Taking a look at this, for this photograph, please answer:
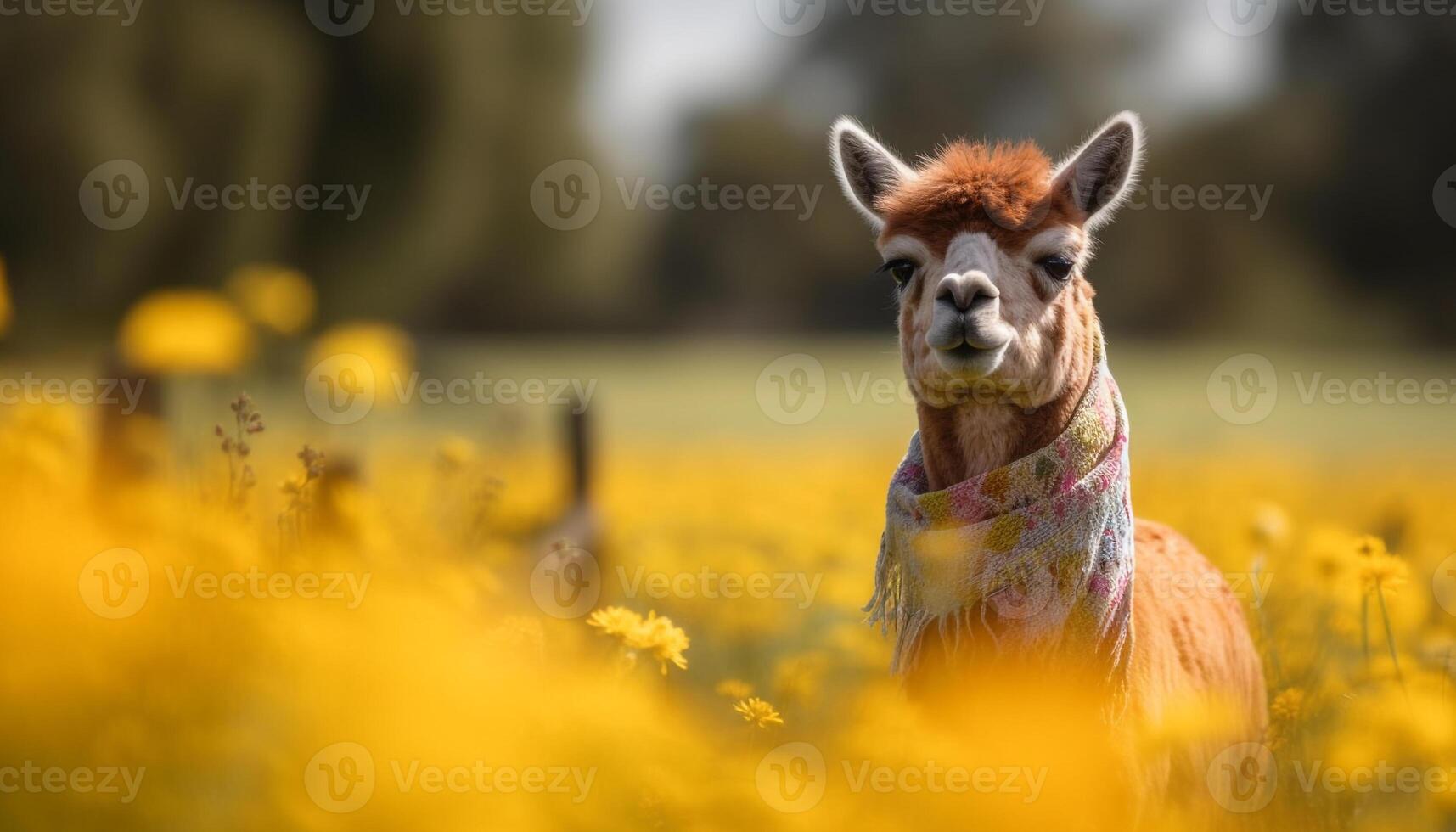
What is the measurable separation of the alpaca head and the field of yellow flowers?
2.84 feet

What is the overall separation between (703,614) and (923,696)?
220 cm

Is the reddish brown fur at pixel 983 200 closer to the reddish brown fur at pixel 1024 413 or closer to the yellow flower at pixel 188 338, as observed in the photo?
the reddish brown fur at pixel 1024 413

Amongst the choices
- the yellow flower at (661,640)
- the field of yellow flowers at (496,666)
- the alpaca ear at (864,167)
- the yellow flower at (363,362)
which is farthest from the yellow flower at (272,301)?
the yellow flower at (661,640)

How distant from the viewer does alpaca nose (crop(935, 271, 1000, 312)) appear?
3.01 meters

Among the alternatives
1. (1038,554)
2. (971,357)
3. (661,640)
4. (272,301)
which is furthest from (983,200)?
(272,301)

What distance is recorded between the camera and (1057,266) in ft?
10.8

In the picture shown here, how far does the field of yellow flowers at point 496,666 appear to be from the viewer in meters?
1.74

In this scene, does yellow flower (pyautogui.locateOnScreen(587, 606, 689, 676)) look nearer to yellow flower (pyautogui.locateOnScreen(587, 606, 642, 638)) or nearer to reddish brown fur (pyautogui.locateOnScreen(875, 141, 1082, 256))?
yellow flower (pyautogui.locateOnScreen(587, 606, 642, 638))

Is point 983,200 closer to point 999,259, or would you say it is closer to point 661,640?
point 999,259

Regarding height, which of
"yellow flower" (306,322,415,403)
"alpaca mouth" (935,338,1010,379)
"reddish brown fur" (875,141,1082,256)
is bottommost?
"alpaca mouth" (935,338,1010,379)

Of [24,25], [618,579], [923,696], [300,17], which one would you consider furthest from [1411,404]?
[24,25]

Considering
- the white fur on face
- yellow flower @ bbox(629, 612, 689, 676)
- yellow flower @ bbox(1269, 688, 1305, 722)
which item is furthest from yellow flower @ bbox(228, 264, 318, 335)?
yellow flower @ bbox(1269, 688, 1305, 722)

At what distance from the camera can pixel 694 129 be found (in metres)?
27.0

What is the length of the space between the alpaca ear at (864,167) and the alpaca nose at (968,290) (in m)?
0.68
